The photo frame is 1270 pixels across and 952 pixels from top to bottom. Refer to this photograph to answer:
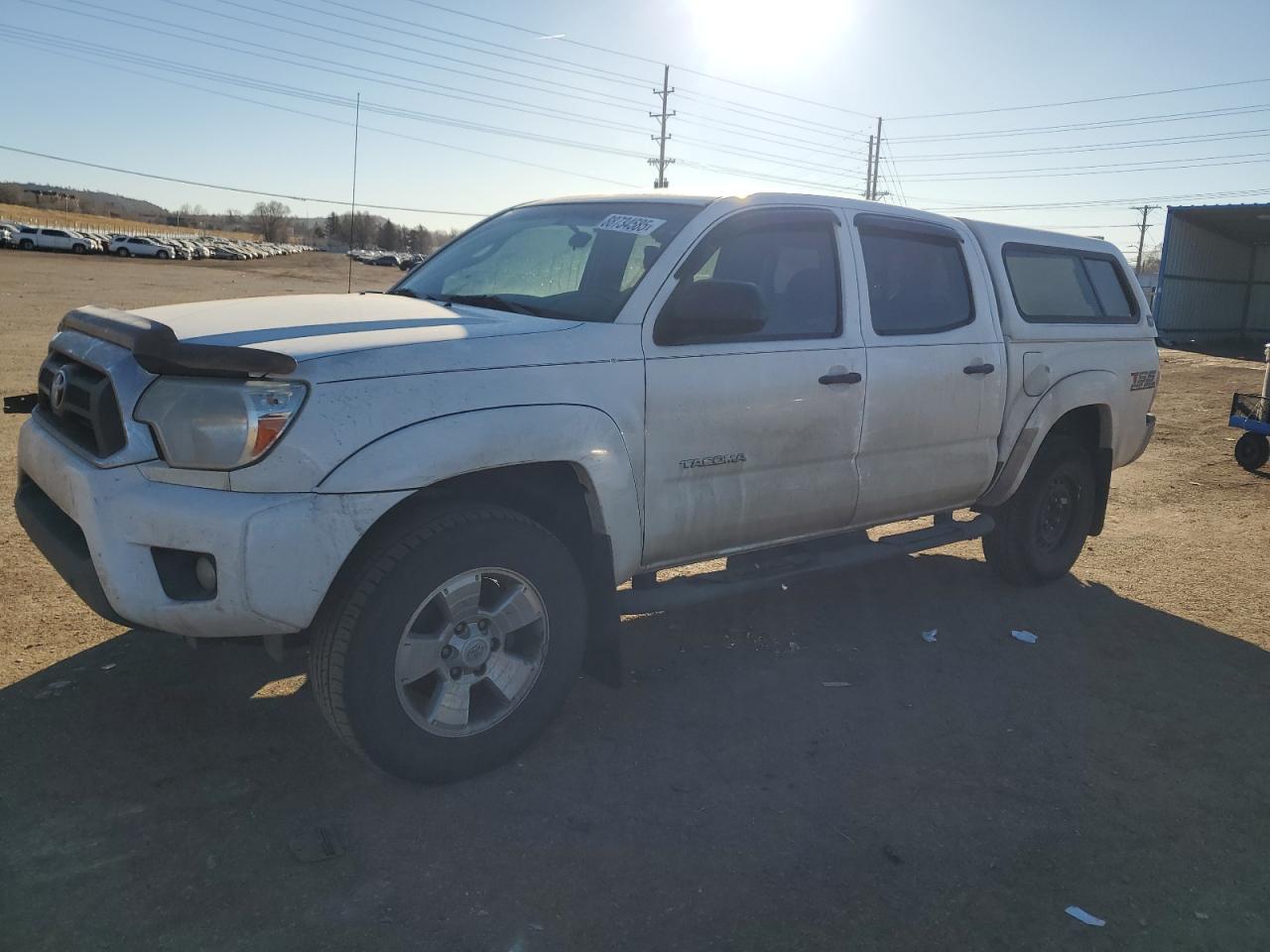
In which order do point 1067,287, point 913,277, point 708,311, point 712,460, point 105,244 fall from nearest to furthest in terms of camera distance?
1. point 708,311
2. point 712,460
3. point 913,277
4. point 1067,287
5. point 105,244

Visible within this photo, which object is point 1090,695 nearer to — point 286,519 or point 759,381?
point 759,381

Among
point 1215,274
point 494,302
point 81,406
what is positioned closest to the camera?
point 81,406

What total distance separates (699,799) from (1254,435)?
9011mm

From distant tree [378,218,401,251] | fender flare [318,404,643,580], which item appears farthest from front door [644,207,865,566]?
distant tree [378,218,401,251]

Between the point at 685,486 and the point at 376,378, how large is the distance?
1323mm

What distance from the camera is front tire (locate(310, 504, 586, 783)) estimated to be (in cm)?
306

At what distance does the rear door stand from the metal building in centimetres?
2965

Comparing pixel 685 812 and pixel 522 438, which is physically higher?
pixel 522 438

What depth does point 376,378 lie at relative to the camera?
302 cm

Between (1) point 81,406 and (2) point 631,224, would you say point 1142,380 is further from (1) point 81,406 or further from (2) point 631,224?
(1) point 81,406

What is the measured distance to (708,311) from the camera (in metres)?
3.68

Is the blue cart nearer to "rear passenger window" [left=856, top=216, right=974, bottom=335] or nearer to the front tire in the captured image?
"rear passenger window" [left=856, top=216, right=974, bottom=335]

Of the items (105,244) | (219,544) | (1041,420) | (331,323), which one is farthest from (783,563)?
(105,244)

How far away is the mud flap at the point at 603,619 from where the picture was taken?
3.64 meters
